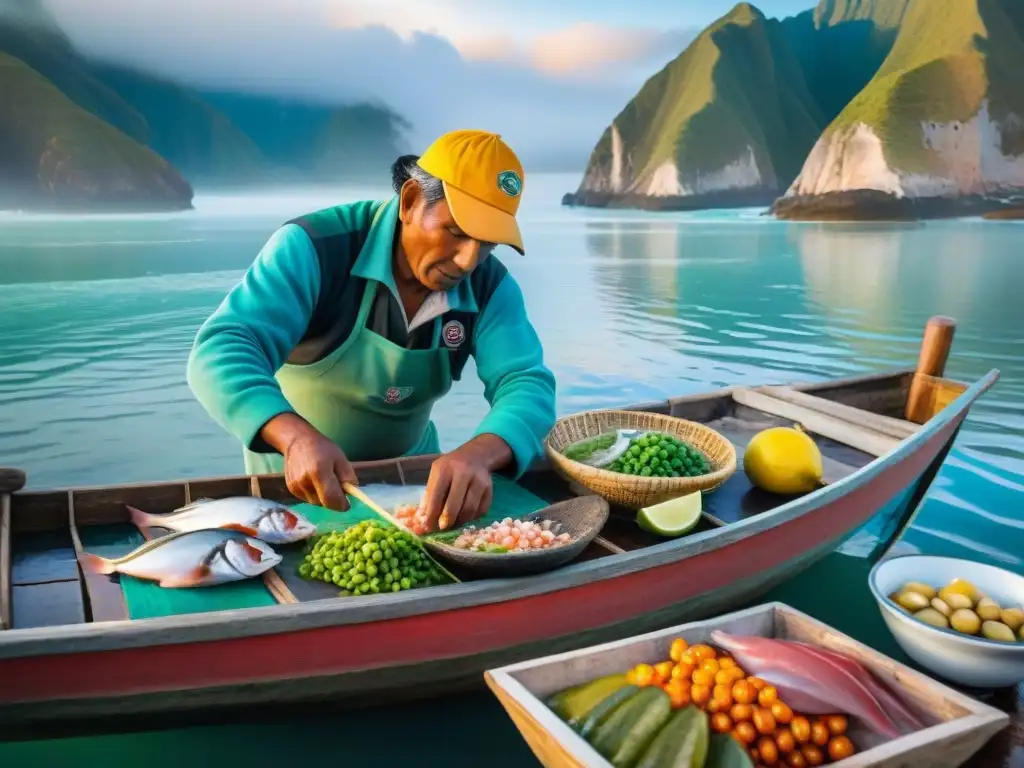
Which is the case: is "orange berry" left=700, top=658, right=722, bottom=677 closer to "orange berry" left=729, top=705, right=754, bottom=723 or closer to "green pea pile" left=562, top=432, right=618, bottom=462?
"orange berry" left=729, top=705, right=754, bottom=723

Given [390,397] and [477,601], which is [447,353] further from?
[477,601]

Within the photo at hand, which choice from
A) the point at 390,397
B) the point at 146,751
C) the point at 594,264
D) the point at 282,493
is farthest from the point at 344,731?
the point at 594,264

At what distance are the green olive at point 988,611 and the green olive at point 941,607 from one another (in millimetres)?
86

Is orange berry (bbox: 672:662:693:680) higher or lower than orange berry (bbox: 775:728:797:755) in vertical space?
higher

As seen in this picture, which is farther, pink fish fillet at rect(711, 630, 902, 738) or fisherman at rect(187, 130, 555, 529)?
fisherman at rect(187, 130, 555, 529)

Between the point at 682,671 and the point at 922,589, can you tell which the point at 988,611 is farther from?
the point at 682,671

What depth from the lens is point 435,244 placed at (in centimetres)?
325

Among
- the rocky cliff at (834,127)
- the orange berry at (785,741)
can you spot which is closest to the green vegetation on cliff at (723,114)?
the rocky cliff at (834,127)

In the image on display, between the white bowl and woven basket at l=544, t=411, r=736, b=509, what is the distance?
95 cm

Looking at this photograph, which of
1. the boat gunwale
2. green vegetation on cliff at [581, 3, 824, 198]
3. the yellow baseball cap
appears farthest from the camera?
green vegetation on cliff at [581, 3, 824, 198]

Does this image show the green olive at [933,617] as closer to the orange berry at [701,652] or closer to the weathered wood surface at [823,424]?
the orange berry at [701,652]

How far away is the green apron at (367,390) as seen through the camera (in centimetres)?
364

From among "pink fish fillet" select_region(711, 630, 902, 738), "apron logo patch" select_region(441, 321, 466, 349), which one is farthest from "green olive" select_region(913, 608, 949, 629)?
"apron logo patch" select_region(441, 321, 466, 349)

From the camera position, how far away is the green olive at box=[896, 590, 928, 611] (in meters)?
2.75
